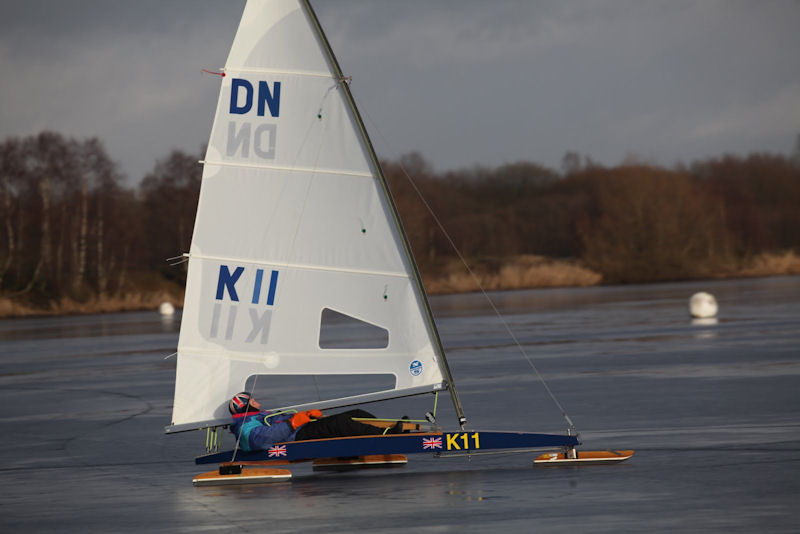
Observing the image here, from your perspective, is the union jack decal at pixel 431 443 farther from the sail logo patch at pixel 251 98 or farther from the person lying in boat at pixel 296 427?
the sail logo patch at pixel 251 98

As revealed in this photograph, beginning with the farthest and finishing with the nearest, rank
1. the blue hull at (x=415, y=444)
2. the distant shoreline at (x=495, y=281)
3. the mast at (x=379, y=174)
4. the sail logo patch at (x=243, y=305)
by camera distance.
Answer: the distant shoreline at (x=495, y=281), the sail logo patch at (x=243, y=305), the mast at (x=379, y=174), the blue hull at (x=415, y=444)

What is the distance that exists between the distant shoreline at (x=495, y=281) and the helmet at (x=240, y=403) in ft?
193

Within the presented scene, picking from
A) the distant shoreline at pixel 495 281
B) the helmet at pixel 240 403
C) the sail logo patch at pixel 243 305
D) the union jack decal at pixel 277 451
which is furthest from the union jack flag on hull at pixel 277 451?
the distant shoreline at pixel 495 281

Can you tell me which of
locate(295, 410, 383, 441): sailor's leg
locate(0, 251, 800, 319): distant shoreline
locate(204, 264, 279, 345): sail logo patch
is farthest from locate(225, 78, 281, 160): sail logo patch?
locate(0, 251, 800, 319): distant shoreline

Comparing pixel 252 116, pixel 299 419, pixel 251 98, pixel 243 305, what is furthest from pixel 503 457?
pixel 251 98

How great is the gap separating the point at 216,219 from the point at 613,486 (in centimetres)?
451

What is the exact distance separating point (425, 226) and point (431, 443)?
78.9 m

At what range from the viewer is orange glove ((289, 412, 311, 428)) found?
35.0 feet

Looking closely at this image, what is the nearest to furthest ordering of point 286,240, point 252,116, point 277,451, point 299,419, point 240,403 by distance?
point 277,451
point 299,419
point 240,403
point 252,116
point 286,240

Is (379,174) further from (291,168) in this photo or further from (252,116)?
(252,116)

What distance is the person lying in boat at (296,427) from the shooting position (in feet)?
34.7

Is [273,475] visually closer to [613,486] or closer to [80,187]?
[613,486]

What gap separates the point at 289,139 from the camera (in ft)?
37.3

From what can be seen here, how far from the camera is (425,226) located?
292 feet
